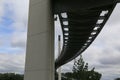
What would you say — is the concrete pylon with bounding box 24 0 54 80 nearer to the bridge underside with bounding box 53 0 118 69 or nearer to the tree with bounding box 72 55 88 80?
the bridge underside with bounding box 53 0 118 69

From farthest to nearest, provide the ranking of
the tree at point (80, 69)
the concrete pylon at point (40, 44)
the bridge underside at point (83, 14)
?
the tree at point (80, 69), the bridge underside at point (83, 14), the concrete pylon at point (40, 44)

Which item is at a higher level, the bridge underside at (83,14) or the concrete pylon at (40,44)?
→ the bridge underside at (83,14)

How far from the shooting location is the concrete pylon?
12.0 metres

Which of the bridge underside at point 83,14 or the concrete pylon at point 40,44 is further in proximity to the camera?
the bridge underside at point 83,14

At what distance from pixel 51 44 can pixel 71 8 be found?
3.18m

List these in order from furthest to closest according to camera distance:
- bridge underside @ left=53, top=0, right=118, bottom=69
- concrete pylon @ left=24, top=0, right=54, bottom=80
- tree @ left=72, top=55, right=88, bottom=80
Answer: tree @ left=72, top=55, right=88, bottom=80, bridge underside @ left=53, top=0, right=118, bottom=69, concrete pylon @ left=24, top=0, right=54, bottom=80

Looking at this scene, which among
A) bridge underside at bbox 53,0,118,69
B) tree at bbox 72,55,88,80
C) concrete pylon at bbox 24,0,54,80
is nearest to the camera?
concrete pylon at bbox 24,0,54,80

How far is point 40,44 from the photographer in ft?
40.6

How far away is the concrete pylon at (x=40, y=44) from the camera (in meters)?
12.0

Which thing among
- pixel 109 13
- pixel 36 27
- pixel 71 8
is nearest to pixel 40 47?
pixel 36 27

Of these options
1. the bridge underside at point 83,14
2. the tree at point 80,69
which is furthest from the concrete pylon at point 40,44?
the tree at point 80,69

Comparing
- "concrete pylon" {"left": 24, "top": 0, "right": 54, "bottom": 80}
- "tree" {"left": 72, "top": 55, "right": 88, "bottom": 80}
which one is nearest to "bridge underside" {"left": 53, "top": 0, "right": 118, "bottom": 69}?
"concrete pylon" {"left": 24, "top": 0, "right": 54, "bottom": 80}

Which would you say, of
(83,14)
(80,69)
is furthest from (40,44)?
(80,69)

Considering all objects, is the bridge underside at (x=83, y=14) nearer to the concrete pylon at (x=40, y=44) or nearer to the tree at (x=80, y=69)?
the concrete pylon at (x=40, y=44)
